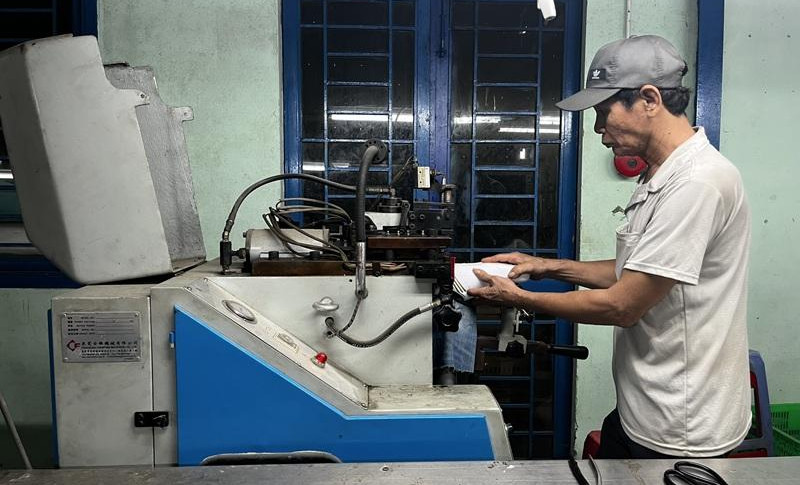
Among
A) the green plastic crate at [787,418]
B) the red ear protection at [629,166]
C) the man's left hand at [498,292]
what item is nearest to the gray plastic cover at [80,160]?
the man's left hand at [498,292]

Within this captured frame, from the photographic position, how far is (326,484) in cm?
90

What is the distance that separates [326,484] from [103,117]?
36.6 inches

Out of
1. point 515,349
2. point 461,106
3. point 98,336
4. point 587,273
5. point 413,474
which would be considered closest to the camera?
point 413,474

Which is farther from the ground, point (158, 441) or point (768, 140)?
point (768, 140)

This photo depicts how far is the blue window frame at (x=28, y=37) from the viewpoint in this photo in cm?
228

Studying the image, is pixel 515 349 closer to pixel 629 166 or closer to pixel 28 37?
pixel 629 166

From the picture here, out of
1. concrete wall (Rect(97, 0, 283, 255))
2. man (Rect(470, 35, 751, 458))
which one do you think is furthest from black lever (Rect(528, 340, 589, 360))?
concrete wall (Rect(97, 0, 283, 255))

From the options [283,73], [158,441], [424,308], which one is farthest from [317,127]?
[158,441]

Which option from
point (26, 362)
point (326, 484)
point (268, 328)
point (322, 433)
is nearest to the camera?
point (326, 484)

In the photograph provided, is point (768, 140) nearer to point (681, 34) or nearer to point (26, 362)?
point (681, 34)

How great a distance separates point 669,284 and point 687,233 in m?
0.12

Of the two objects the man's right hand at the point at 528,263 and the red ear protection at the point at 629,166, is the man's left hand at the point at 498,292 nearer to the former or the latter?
the man's right hand at the point at 528,263

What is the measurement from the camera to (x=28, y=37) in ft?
7.73

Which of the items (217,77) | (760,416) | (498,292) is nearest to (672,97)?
(498,292)
